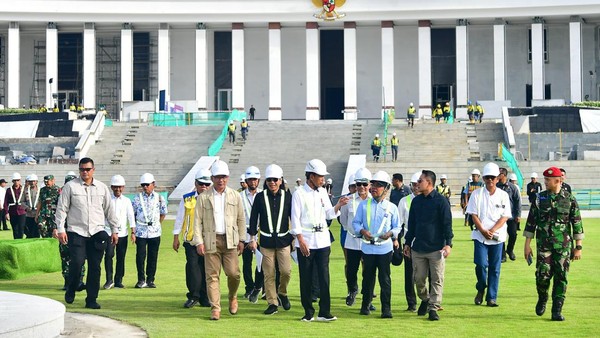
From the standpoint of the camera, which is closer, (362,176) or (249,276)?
(362,176)

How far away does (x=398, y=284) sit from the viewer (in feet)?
57.7

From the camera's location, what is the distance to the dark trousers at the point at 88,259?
14539 millimetres

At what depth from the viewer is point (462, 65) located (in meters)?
64.9

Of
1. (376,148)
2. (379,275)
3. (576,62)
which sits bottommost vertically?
(379,275)

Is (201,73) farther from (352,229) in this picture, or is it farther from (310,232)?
(310,232)

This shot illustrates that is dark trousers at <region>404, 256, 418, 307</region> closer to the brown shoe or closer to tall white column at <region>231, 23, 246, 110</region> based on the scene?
the brown shoe

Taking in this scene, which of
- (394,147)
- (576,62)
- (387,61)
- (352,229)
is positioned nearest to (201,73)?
(387,61)

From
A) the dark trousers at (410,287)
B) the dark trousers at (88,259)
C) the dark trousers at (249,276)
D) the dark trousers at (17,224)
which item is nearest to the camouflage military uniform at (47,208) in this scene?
the dark trousers at (88,259)

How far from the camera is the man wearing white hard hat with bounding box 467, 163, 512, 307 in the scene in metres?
14.7

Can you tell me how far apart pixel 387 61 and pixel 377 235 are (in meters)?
52.2

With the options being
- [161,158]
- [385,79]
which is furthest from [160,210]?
[385,79]

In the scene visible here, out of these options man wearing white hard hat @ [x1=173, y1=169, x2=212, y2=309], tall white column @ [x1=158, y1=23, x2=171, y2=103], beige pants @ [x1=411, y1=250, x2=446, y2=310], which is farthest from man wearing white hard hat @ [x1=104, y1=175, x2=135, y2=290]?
tall white column @ [x1=158, y1=23, x2=171, y2=103]

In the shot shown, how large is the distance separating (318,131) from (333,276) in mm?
35314

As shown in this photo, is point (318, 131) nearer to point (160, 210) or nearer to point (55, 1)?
point (55, 1)
